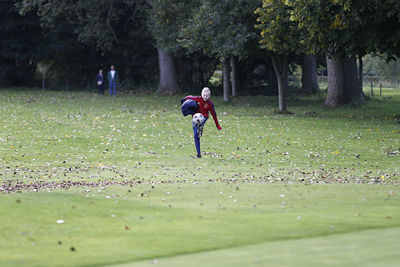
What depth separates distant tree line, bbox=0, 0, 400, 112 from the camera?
25.2m

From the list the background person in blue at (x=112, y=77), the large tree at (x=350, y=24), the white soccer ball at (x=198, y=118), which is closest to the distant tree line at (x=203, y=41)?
the large tree at (x=350, y=24)

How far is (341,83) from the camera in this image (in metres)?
37.6

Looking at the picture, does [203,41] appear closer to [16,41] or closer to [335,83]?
[335,83]

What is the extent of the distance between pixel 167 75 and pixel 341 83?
691 inches

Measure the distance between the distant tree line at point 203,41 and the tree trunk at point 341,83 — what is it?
56mm

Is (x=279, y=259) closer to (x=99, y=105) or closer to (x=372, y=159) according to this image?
(x=372, y=159)

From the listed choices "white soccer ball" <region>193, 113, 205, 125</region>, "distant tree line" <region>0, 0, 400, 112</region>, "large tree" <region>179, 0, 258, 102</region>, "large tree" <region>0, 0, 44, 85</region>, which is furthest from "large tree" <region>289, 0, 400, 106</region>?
"large tree" <region>0, 0, 44, 85</region>

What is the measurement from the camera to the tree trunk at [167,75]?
51406 mm

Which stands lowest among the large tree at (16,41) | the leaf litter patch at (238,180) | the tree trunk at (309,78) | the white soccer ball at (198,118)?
the leaf litter patch at (238,180)

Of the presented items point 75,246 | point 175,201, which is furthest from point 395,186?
point 75,246

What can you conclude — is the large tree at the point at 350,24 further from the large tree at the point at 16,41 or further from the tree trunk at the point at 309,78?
the large tree at the point at 16,41

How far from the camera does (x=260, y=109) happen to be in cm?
3881

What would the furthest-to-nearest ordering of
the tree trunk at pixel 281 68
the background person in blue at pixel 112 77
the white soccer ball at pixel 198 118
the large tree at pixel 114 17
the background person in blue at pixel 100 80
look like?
the background person in blue at pixel 100 80 → the background person in blue at pixel 112 77 → the large tree at pixel 114 17 → the tree trunk at pixel 281 68 → the white soccer ball at pixel 198 118

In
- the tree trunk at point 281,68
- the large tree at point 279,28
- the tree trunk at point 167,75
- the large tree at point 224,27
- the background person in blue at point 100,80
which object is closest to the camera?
the large tree at point 279,28
